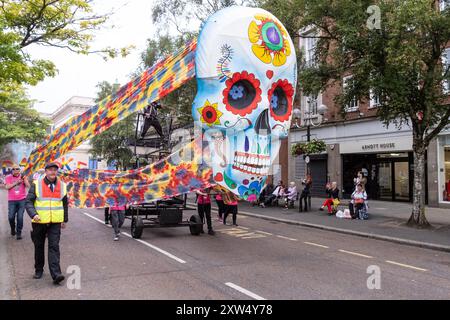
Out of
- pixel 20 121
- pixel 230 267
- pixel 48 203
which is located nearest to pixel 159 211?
pixel 230 267

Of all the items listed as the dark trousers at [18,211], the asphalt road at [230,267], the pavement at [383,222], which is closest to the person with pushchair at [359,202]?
the pavement at [383,222]

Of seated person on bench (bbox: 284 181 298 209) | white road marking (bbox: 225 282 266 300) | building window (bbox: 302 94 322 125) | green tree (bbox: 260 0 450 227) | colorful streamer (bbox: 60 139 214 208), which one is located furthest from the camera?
building window (bbox: 302 94 322 125)

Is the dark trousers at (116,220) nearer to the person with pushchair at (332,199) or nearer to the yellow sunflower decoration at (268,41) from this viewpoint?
the yellow sunflower decoration at (268,41)

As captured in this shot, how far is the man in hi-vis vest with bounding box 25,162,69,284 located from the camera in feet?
20.2

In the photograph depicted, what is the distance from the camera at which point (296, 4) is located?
506 inches

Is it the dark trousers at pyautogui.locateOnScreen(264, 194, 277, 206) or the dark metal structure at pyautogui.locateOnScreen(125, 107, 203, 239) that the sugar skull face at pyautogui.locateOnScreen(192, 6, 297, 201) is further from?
the dark trousers at pyautogui.locateOnScreen(264, 194, 277, 206)

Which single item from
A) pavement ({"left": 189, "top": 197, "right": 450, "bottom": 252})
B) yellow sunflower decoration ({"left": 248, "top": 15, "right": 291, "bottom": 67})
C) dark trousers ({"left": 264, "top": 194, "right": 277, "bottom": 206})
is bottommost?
pavement ({"left": 189, "top": 197, "right": 450, "bottom": 252})

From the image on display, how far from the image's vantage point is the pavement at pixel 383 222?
10875mm

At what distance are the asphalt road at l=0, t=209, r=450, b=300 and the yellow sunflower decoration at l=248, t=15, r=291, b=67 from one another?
3765mm

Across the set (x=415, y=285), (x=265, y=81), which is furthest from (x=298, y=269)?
(x=265, y=81)

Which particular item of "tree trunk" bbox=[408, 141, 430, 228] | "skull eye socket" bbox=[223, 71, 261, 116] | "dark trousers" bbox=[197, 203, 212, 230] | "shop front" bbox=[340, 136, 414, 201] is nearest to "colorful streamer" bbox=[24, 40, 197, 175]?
"skull eye socket" bbox=[223, 71, 261, 116]
